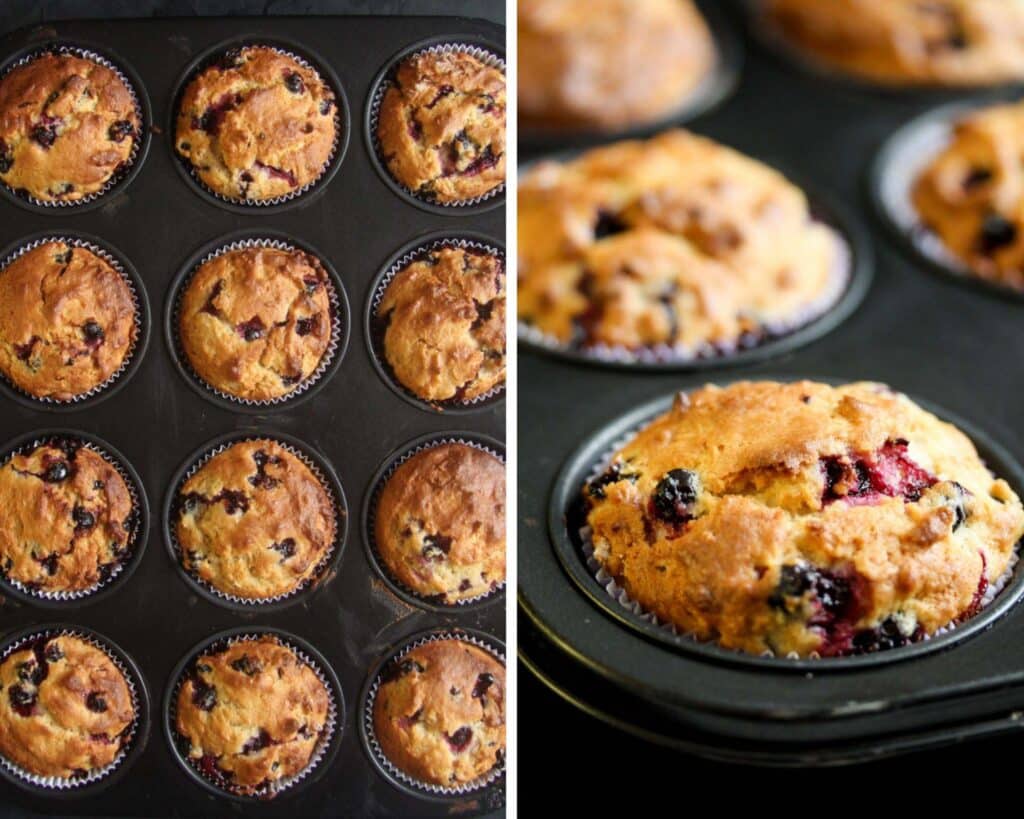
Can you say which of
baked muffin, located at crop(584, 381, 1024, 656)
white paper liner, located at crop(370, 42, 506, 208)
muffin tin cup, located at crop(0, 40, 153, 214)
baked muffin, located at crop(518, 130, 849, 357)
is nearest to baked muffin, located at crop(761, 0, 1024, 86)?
baked muffin, located at crop(518, 130, 849, 357)

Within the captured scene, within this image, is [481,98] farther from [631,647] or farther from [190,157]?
[631,647]

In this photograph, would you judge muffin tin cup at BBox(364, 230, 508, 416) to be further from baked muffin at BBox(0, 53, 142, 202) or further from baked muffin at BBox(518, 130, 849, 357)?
baked muffin at BBox(518, 130, 849, 357)

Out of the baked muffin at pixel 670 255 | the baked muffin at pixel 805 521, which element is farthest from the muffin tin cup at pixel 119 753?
the baked muffin at pixel 670 255

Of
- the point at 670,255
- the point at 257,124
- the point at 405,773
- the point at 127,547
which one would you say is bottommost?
the point at 405,773

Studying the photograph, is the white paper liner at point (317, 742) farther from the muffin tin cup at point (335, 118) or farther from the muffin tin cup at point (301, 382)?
the muffin tin cup at point (335, 118)

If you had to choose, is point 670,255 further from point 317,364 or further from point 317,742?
point 317,742

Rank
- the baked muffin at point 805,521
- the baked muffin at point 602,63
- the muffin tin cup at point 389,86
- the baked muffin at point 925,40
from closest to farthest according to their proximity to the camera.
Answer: the muffin tin cup at point 389,86
the baked muffin at point 805,521
the baked muffin at point 602,63
the baked muffin at point 925,40

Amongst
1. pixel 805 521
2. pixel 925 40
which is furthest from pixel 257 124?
pixel 925 40
